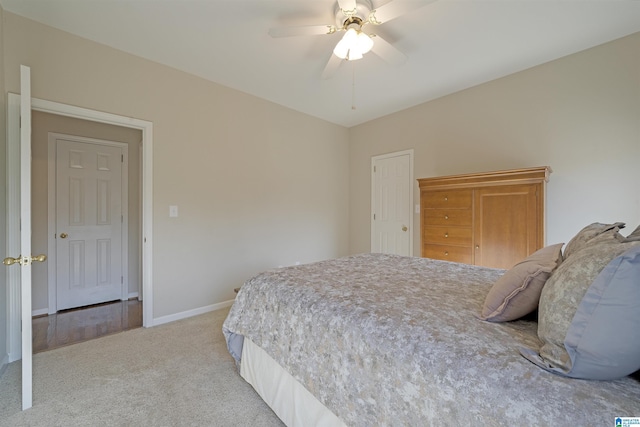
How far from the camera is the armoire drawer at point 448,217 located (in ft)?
8.91

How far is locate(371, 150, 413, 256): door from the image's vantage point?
3.81m

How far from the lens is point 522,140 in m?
2.79

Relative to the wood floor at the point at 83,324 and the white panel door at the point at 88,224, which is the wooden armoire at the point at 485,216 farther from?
the white panel door at the point at 88,224

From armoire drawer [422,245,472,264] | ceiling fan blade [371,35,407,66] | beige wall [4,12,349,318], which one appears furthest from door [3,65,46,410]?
armoire drawer [422,245,472,264]

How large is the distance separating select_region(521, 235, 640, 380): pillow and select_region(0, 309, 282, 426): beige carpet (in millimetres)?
1384

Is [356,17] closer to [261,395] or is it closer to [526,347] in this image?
[526,347]

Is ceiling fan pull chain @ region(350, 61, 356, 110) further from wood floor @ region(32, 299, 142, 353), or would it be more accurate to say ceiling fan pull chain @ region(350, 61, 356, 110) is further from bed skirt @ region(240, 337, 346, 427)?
wood floor @ region(32, 299, 142, 353)

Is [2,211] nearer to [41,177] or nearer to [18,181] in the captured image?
[18,181]

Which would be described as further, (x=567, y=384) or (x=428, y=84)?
(x=428, y=84)

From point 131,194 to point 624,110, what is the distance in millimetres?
5429

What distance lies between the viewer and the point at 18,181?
6.57 feet

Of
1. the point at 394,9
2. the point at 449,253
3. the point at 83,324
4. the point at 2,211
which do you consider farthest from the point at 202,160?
the point at 449,253

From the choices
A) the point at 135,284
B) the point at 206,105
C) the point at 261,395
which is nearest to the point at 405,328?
the point at 261,395

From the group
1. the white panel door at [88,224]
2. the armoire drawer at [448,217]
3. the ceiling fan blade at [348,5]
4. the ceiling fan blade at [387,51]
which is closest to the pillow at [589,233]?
the armoire drawer at [448,217]
